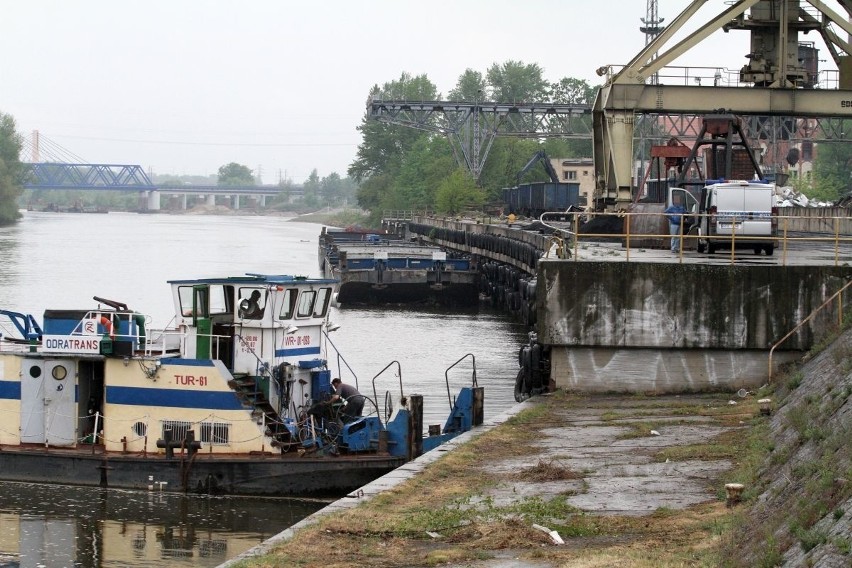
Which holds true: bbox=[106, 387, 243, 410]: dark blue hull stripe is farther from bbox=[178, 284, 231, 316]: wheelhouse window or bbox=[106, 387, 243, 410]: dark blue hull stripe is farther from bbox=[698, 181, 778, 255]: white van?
bbox=[698, 181, 778, 255]: white van

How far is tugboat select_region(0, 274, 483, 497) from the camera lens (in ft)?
74.8

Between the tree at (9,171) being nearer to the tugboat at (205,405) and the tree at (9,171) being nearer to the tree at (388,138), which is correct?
the tree at (388,138)

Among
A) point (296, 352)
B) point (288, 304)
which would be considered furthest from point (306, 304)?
point (296, 352)

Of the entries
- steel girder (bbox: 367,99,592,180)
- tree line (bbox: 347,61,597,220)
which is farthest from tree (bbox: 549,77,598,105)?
steel girder (bbox: 367,99,592,180)

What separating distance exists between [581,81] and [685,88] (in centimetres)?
13602

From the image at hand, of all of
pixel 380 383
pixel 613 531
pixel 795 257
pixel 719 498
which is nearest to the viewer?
pixel 613 531

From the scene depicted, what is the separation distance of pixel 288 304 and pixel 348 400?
2094 mm

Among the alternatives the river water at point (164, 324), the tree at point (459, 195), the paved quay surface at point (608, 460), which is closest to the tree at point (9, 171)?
the river water at point (164, 324)

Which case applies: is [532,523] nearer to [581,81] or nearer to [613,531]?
[613,531]

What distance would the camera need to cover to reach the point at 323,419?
23.9m

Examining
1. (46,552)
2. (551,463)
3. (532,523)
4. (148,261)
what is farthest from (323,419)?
(148,261)

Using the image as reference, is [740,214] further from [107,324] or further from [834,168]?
[834,168]

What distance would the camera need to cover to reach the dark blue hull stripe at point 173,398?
2317 cm

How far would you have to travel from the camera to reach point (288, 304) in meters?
24.3
